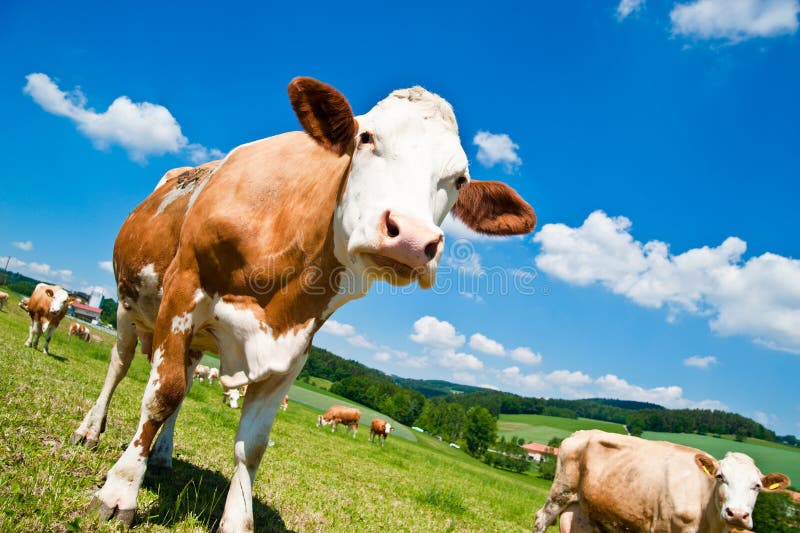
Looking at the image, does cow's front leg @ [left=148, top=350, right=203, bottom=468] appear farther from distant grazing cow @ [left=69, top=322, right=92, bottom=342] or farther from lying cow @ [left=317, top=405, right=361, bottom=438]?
lying cow @ [left=317, top=405, right=361, bottom=438]

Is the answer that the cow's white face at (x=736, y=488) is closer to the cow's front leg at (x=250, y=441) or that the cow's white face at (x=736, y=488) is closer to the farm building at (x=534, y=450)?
the cow's front leg at (x=250, y=441)

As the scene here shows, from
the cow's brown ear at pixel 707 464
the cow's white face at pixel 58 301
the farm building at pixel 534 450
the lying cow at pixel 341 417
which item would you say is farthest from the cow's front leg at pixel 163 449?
the farm building at pixel 534 450

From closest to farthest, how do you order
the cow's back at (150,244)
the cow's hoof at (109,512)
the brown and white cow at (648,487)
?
1. the cow's hoof at (109,512)
2. the cow's back at (150,244)
3. the brown and white cow at (648,487)

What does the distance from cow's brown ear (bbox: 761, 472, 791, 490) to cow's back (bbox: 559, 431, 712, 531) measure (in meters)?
1.04

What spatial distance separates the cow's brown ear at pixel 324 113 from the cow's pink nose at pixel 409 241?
97 cm

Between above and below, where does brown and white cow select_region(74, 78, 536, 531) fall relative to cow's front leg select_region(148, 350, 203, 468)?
above

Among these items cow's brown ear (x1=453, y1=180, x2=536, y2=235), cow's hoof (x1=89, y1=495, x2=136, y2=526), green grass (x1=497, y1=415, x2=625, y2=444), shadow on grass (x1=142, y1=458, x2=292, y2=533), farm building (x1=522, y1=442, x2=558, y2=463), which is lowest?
farm building (x1=522, y1=442, x2=558, y2=463)

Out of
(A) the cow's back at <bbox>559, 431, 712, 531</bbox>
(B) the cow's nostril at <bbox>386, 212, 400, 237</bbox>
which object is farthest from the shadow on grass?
(A) the cow's back at <bbox>559, 431, 712, 531</bbox>

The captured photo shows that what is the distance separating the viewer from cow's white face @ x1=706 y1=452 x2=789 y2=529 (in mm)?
6090

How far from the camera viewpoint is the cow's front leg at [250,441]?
3.04 meters

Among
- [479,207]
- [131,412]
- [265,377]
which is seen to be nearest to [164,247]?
[265,377]

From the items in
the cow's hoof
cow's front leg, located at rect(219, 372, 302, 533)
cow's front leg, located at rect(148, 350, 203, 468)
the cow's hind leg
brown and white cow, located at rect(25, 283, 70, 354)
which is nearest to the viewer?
the cow's hoof

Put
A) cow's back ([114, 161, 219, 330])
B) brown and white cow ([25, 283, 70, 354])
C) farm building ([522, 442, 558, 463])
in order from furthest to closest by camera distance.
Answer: farm building ([522, 442, 558, 463]) → brown and white cow ([25, 283, 70, 354]) → cow's back ([114, 161, 219, 330])

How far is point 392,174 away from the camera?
2.81m
